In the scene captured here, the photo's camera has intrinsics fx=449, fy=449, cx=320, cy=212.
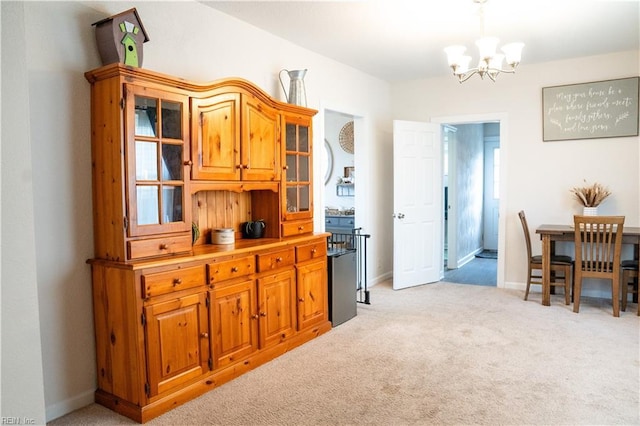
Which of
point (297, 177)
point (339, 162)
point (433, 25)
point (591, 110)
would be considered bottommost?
point (297, 177)

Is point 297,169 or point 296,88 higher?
point 296,88

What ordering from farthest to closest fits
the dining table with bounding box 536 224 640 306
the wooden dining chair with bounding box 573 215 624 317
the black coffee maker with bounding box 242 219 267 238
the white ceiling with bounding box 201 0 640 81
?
the dining table with bounding box 536 224 640 306, the wooden dining chair with bounding box 573 215 624 317, the black coffee maker with bounding box 242 219 267 238, the white ceiling with bounding box 201 0 640 81

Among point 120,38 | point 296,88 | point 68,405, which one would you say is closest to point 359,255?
point 296,88

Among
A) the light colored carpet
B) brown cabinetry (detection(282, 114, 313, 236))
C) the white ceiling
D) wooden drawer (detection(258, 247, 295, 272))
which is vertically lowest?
the light colored carpet

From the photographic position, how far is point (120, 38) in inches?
102

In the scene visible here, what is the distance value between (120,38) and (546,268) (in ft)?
14.6

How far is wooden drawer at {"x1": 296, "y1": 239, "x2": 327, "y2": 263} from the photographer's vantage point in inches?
146

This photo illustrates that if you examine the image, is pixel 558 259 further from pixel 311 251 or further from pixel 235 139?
pixel 235 139

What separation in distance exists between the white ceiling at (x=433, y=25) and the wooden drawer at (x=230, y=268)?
6.39ft

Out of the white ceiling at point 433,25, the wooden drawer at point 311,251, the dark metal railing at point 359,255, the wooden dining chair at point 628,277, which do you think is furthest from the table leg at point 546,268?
the wooden drawer at point 311,251

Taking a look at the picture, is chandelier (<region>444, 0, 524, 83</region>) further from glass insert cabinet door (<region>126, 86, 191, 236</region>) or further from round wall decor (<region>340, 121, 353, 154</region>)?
round wall decor (<region>340, 121, 353, 154</region>)

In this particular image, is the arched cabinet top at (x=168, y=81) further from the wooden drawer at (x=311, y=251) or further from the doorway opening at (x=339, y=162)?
the doorway opening at (x=339, y=162)

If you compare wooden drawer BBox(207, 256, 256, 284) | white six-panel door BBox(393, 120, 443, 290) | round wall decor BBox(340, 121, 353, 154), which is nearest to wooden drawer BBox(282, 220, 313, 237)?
wooden drawer BBox(207, 256, 256, 284)

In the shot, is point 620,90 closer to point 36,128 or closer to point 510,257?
point 510,257
